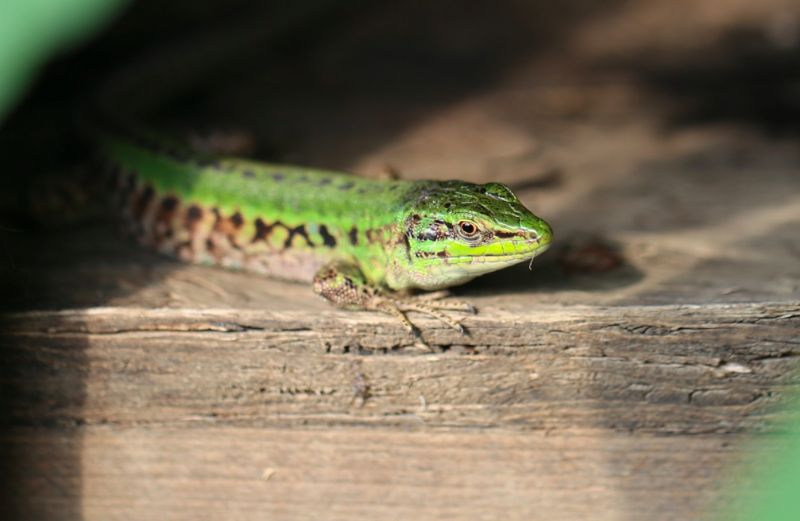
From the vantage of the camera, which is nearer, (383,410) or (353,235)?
(383,410)

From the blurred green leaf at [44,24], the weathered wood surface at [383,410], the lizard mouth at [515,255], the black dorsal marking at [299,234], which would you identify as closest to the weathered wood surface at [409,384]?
the weathered wood surface at [383,410]

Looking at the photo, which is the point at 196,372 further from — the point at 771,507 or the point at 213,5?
the point at 213,5

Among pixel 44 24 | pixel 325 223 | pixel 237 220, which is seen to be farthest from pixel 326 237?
pixel 44 24

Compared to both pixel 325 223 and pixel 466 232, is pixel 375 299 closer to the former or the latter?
pixel 466 232

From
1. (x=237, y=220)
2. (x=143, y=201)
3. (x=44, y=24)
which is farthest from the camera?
(x=143, y=201)

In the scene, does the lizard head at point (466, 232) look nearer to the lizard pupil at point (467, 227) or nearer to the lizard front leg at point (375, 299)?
the lizard pupil at point (467, 227)

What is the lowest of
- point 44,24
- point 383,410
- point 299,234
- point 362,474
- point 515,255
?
point 362,474

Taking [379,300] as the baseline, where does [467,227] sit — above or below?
above
